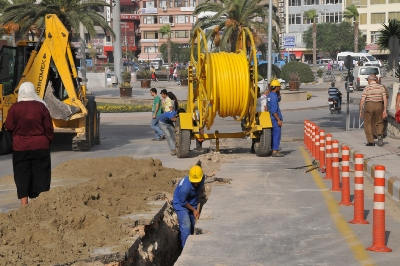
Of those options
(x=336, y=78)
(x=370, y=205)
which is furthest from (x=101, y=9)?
(x=370, y=205)

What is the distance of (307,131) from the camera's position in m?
22.2

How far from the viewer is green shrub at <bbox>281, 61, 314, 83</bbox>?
6421 centimetres

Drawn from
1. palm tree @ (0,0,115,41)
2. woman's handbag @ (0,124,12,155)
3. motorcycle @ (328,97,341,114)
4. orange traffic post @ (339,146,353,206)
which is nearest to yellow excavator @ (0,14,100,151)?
woman's handbag @ (0,124,12,155)

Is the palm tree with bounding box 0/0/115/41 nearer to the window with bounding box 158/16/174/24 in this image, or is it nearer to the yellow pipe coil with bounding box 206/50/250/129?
the yellow pipe coil with bounding box 206/50/250/129

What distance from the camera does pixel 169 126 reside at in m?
21.7

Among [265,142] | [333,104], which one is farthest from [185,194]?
[333,104]

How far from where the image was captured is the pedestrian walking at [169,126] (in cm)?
2133

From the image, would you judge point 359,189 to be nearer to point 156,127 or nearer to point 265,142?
point 265,142

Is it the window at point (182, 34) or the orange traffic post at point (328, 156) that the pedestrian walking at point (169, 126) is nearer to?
the orange traffic post at point (328, 156)

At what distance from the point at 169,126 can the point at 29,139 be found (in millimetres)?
10354

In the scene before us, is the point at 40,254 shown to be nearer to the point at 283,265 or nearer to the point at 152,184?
the point at 283,265

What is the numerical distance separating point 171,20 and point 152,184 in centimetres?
12378

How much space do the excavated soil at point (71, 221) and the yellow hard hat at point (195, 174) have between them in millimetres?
761

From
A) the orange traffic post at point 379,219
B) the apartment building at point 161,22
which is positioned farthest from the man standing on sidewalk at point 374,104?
the apartment building at point 161,22
